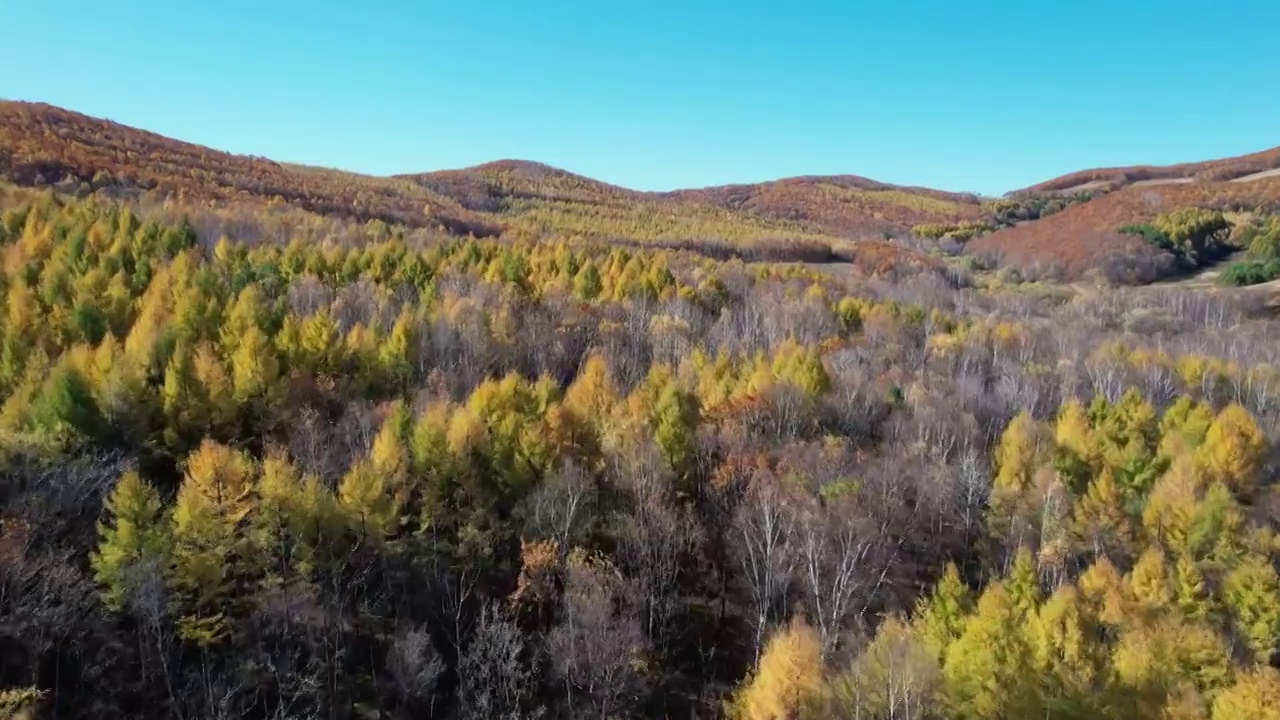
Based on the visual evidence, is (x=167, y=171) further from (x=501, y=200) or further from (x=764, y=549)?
(x=764, y=549)

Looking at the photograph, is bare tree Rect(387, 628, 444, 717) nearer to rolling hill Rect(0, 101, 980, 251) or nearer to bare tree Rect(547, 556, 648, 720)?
bare tree Rect(547, 556, 648, 720)

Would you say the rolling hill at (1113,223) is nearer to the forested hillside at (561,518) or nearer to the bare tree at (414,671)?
the forested hillside at (561,518)

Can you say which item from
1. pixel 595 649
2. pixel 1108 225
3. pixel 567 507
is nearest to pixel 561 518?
pixel 567 507

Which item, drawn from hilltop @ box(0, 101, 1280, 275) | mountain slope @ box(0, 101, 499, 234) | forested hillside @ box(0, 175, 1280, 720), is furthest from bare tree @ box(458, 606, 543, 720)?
mountain slope @ box(0, 101, 499, 234)

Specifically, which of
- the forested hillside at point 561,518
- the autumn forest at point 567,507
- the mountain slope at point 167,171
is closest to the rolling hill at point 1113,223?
the autumn forest at point 567,507

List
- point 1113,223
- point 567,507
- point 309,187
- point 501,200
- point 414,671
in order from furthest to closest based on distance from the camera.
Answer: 1. point 501,200
2. point 1113,223
3. point 309,187
4. point 567,507
5. point 414,671
